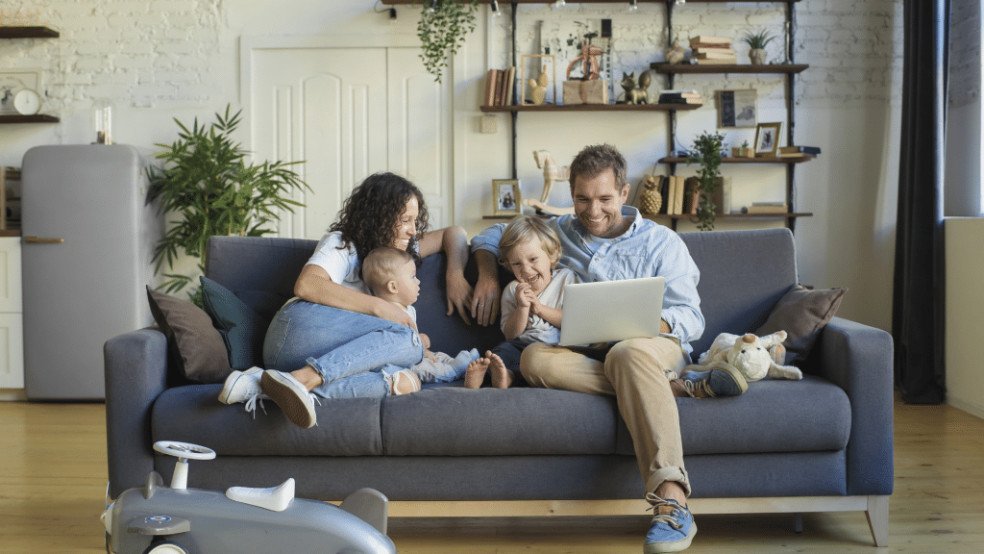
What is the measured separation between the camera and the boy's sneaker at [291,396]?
2553mm

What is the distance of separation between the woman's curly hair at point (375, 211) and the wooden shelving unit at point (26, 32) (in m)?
3.42

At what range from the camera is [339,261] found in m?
3.10

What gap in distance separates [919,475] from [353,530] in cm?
232

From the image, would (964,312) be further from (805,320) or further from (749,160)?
(805,320)

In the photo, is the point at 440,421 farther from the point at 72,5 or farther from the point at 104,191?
the point at 72,5

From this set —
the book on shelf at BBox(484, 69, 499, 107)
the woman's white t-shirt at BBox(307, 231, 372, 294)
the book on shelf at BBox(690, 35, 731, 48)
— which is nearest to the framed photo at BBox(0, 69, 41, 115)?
the book on shelf at BBox(484, 69, 499, 107)

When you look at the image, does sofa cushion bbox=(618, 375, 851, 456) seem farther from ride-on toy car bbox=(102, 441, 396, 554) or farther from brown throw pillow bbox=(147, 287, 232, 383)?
brown throw pillow bbox=(147, 287, 232, 383)

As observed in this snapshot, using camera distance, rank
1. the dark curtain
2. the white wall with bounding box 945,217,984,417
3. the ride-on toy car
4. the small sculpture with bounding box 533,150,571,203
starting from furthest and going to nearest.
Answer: the small sculpture with bounding box 533,150,571,203 < the dark curtain < the white wall with bounding box 945,217,984,417 < the ride-on toy car

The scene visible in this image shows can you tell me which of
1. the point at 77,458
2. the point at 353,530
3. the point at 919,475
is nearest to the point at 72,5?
the point at 77,458

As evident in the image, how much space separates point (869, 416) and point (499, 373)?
1047 mm

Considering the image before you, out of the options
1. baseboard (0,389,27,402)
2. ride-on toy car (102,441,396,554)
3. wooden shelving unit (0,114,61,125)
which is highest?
wooden shelving unit (0,114,61,125)

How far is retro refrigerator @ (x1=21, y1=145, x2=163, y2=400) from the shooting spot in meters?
5.31

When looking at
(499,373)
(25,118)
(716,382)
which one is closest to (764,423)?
(716,382)

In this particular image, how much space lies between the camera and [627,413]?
2641 mm
